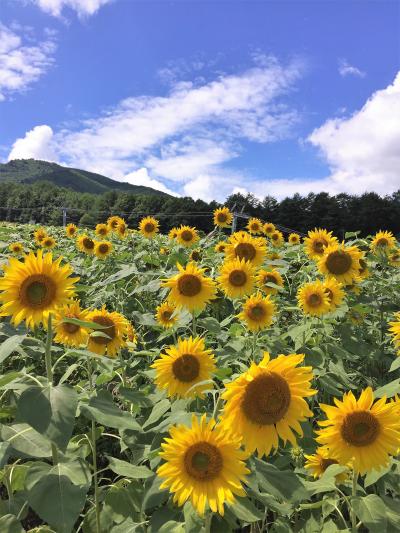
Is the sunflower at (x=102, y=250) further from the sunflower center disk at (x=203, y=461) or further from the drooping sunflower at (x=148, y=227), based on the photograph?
the sunflower center disk at (x=203, y=461)

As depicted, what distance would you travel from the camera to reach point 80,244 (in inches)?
307

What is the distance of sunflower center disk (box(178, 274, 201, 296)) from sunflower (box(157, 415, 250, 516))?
153cm

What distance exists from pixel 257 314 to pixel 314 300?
769mm

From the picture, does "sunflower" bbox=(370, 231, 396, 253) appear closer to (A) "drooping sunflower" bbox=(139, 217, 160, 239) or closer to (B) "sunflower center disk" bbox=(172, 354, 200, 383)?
(A) "drooping sunflower" bbox=(139, 217, 160, 239)

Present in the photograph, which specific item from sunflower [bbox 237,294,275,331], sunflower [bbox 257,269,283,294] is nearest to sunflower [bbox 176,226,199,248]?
sunflower [bbox 257,269,283,294]

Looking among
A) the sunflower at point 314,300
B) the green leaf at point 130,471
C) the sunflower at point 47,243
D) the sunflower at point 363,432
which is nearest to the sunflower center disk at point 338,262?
the sunflower at point 314,300

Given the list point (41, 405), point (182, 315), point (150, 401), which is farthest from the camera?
point (182, 315)

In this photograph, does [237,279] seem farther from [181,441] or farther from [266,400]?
[181,441]

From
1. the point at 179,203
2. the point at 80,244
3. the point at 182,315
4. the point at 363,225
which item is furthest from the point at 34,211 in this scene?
the point at 182,315

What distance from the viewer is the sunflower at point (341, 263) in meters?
4.21

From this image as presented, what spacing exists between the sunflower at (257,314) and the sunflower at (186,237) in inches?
145

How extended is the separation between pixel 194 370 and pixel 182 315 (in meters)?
→ 0.88

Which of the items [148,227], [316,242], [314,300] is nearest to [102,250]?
[148,227]

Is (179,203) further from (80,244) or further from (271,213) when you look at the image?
(80,244)
